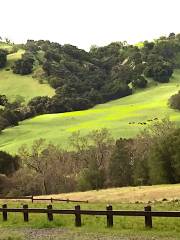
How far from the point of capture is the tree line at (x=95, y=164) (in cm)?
6794

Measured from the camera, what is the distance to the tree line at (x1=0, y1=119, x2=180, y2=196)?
6794cm

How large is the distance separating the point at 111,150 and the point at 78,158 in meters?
7.14

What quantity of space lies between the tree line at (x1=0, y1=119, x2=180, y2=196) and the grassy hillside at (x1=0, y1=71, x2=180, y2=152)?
970cm

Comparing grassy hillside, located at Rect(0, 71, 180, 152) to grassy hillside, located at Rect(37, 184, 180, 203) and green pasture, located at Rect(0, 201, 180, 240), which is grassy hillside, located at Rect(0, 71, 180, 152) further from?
green pasture, located at Rect(0, 201, 180, 240)

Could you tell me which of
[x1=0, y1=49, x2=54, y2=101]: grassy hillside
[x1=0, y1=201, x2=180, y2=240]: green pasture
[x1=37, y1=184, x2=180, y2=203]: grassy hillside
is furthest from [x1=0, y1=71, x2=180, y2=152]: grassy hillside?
[x1=0, y1=201, x2=180, y2=240]: green pasture

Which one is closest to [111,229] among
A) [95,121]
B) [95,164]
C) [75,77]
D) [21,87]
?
[95,164]

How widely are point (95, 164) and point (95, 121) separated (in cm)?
3930

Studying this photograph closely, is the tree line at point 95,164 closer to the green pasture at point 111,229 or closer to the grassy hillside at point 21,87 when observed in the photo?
the green pasture at point 111,229

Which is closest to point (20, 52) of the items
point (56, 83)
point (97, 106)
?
point (56, 83)

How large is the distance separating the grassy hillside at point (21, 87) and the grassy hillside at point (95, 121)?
1720 centimetres

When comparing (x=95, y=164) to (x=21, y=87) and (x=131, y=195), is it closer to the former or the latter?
(x=131, y=195)

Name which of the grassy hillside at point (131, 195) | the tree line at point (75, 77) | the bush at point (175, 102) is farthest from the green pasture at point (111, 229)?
the tree line at point (75, 77)

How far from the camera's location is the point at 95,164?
3019 inches

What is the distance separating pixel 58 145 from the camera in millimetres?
92438
